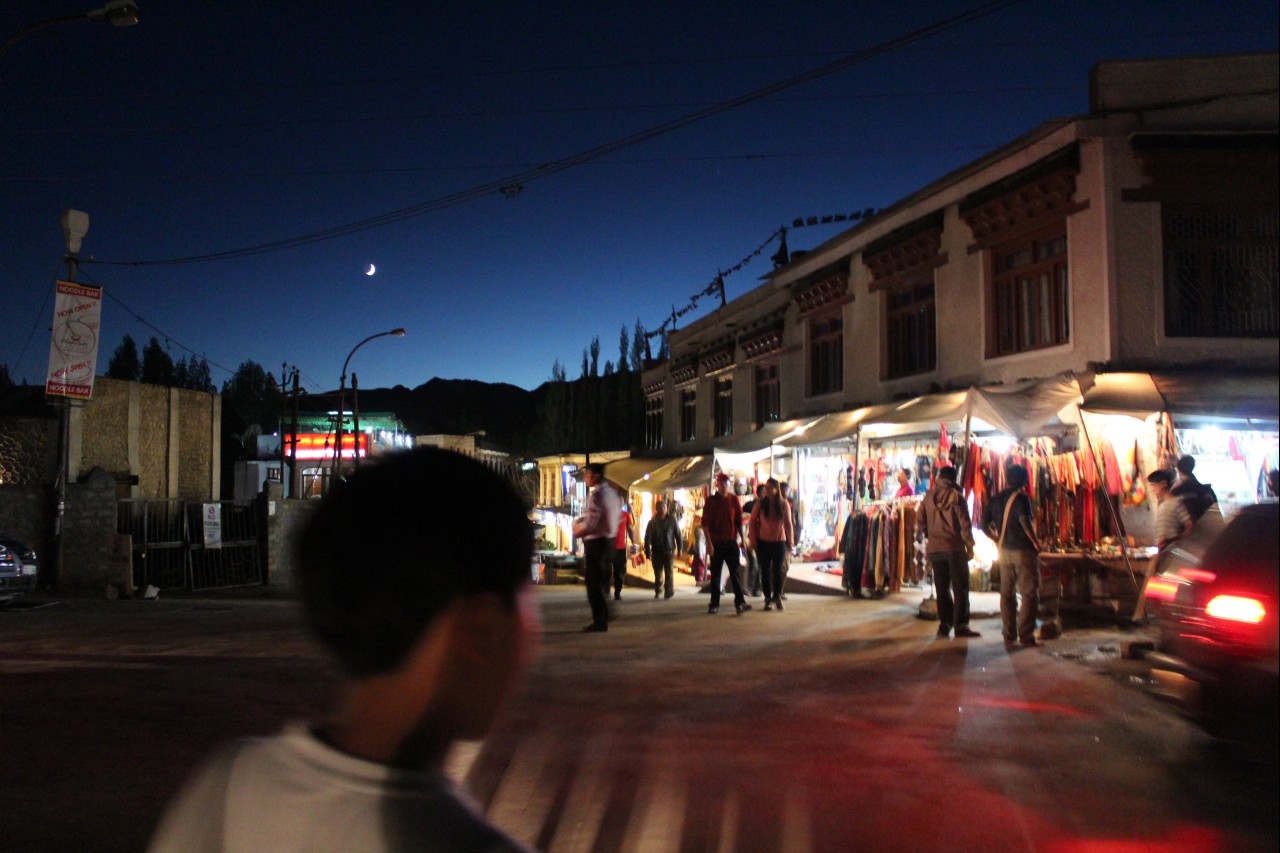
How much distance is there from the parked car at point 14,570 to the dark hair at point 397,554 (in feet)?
63.2

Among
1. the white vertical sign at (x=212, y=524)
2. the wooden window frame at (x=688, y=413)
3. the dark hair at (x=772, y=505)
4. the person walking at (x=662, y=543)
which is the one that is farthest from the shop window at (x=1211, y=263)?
the white vertical sign at (x=212, y=524)

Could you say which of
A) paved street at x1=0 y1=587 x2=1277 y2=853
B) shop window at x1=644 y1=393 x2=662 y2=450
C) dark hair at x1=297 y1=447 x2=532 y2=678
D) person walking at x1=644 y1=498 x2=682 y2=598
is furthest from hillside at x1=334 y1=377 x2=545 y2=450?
dark hair at x1=297 y1=447 x2=532 y2=678

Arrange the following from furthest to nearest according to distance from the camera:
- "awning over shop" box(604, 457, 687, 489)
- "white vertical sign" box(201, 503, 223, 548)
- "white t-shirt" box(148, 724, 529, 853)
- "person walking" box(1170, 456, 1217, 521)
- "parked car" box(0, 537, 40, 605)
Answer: "awning over shop" box(604, 457, 687, 489), "white vertical sign" box(201, 503, 223, 548), "parked car" box(0, 537, 40, 605), "person walking" box(1170, 456, 1217, 521), "white t-shirt" box(148, 724, 529, 853)

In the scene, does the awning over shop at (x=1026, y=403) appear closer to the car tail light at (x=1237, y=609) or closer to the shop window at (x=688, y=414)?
the car tail light at (x=1237, y=609)

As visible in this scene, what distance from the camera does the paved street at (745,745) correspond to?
496 centimetres

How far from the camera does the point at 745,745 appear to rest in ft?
21.3

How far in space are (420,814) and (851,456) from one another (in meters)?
17.1

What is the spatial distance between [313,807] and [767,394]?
78.5ft

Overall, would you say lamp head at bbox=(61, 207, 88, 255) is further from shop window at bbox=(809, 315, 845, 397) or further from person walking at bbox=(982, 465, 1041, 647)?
person walking at bbox=(982, 465, 1041, 647)

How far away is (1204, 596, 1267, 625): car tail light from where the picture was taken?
518 centimetres

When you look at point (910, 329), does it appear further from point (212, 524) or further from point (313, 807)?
point (313, 807)

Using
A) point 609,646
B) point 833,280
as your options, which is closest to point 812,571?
point 833,280

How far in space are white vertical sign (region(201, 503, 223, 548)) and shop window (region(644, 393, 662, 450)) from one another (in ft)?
51.1

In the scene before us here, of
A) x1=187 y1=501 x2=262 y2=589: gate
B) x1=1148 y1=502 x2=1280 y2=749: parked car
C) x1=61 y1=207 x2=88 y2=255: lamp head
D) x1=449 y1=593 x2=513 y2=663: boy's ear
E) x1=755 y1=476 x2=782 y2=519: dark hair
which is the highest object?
x1=61 y1=207 x2=88 y2=255: lamp head
